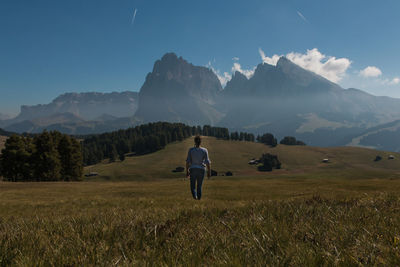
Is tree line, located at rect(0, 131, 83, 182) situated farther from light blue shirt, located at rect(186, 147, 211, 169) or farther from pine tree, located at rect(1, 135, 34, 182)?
light blue shirt, located at rect(186, 147, 211, 169)

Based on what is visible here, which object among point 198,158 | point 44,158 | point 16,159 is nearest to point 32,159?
point 16,159

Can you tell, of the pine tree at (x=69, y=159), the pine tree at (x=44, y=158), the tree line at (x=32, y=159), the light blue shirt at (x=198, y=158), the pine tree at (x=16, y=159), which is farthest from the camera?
the pine tree at (x=69, y=159)

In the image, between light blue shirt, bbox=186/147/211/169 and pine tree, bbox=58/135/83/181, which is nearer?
light blue shirt, bbox=186/147/211/169

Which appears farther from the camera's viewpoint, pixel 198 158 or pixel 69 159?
pixel 69 159

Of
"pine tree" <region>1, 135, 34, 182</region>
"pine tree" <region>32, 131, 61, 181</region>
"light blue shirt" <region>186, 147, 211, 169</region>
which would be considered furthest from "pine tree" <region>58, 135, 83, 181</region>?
"light blue shirt" <region>186, 147, 211, 169</region>

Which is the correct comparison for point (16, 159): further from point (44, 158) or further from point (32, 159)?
point (44, 158)

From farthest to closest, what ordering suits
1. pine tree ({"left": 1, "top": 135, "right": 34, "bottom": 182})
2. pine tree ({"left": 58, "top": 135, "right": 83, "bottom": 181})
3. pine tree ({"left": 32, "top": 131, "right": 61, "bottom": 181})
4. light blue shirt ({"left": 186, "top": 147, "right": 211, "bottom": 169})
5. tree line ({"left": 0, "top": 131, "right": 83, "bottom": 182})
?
1. pine tree ({"left": 58, "top": 135, "right": 83, "bottom": 181})
2. pine tree ({"left": 32, "top": 131, "right": 61, "bottom": 181})
3. tree line ({"left": 0, "top": 131, "right": 83, "bottom": 182})
4. pine tree ({"left": 1, "top": 135, "right": 34, "bottom": 182})
5. light blue shirt ({"left": 186, "top": 147, "right": 211, "bottom": 169})

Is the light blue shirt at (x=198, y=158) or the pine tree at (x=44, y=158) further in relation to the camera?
the pine tree at (x=44, y=158)

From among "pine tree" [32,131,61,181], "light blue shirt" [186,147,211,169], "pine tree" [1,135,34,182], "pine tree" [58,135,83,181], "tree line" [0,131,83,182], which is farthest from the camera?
"pine tree" [58,135,83,181]

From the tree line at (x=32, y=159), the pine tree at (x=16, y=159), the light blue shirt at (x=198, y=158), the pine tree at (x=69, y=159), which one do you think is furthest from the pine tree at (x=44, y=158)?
the light blue shirt at (x=198, y=158)

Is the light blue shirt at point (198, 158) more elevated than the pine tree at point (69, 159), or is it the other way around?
the light blue shirt at point (198, 158)

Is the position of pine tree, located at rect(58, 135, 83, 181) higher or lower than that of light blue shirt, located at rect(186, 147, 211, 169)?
lower

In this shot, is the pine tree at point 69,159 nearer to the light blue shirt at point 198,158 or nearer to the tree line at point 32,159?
the tree line at point 32,159

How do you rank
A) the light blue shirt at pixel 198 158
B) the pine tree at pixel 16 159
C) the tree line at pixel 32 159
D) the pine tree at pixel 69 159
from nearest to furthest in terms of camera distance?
1. the light blue shirt at pixel 198 158
2. the pine tree at pixel 16 159
3. the tree line at pixel 32 159
4. the pine tree at pixel 69 159
